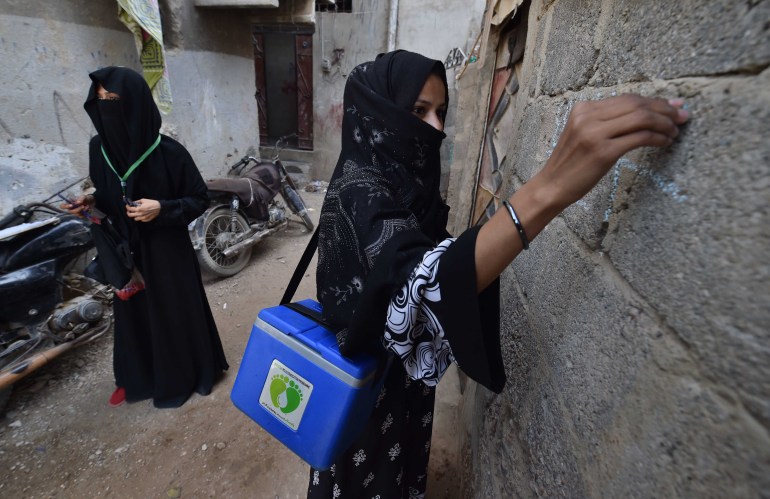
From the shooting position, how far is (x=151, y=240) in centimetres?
223

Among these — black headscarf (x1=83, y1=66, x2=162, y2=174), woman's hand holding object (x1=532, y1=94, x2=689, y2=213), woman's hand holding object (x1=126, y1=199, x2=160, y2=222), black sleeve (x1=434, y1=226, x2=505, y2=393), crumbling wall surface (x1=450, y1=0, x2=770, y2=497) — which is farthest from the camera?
woman's hand holding object (x1=126, y1=199, x2=160, y2=222)

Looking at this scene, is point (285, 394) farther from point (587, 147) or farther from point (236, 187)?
point (236, 187)

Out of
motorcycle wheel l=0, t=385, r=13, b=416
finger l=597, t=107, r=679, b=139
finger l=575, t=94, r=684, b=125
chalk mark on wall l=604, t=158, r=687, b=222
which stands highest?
finger l=575, t=94, r=684, b=125

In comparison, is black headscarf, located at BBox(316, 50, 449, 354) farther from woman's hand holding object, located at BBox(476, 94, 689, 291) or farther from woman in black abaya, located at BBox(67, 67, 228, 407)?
woman in black abaya, located at BBox(67, 67, 228, 407)

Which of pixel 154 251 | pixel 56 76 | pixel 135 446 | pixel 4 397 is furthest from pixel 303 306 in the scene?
pixel 56 76

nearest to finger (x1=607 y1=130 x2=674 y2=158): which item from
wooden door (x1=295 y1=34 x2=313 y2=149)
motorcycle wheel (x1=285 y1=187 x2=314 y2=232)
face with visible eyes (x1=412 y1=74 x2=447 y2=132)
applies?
face with visible eyes (x1=412 y1=74 x2=447 y2=132)

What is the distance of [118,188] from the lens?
2.05m

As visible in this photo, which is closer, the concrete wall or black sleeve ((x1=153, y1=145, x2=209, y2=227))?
black sleeve ((x1=153, y1=145, x2=209, y2=227))

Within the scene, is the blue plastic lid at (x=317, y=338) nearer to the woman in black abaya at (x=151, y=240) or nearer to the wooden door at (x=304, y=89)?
the woman in black abaya at (x=151, y=240)

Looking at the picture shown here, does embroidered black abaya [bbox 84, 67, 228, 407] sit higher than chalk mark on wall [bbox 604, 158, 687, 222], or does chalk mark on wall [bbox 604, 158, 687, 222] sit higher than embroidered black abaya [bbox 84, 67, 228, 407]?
chalk mark on wall [bbox 604, 158, 687, 222]

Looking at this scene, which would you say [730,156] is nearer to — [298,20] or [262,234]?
[262,234]

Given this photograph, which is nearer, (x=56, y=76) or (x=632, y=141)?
(x=632, y=141)

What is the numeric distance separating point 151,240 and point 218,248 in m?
1.96

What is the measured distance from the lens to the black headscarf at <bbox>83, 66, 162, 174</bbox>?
188cm
